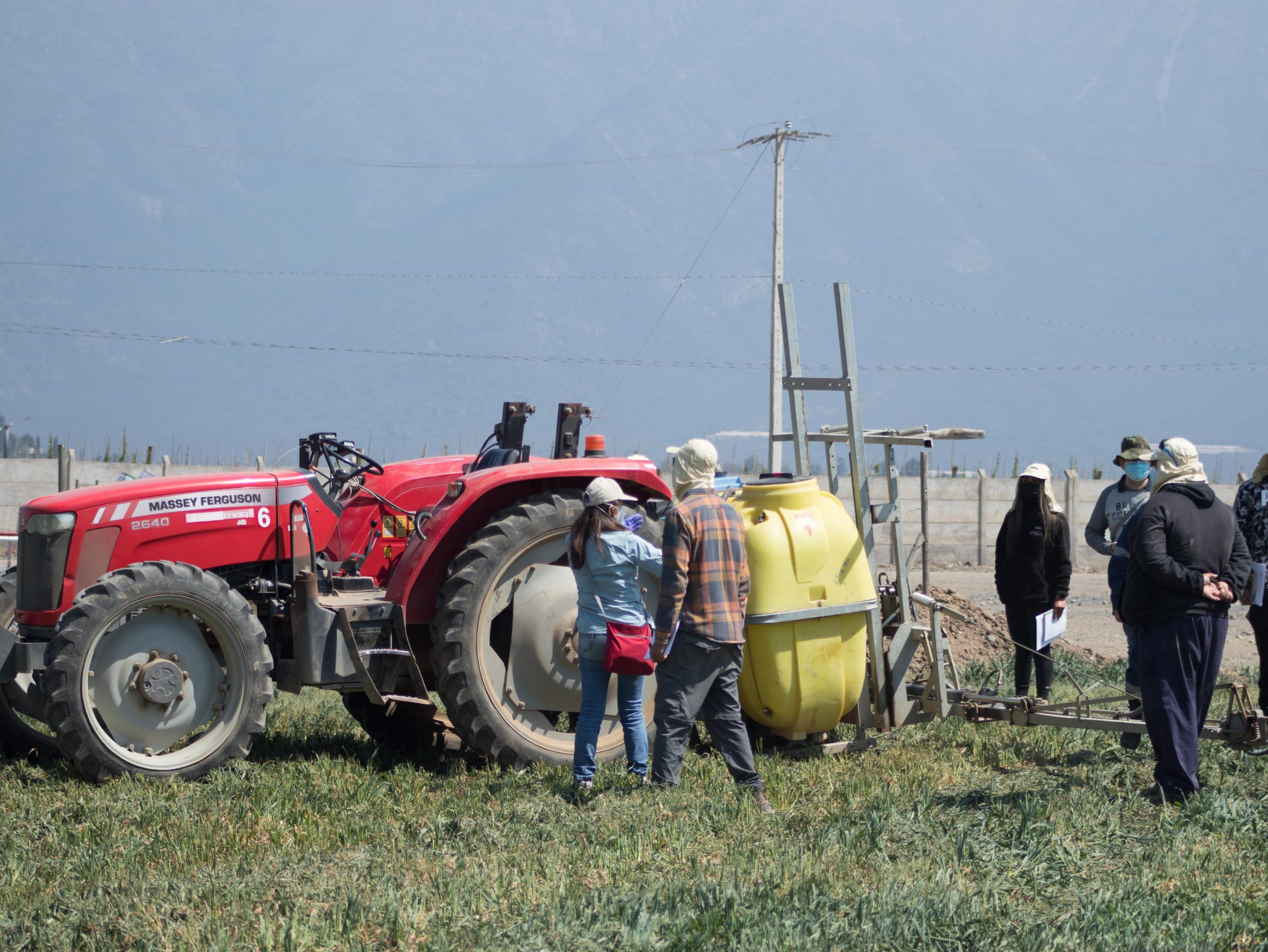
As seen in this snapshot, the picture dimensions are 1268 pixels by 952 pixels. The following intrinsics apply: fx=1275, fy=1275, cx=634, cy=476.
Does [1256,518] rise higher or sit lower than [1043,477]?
lower

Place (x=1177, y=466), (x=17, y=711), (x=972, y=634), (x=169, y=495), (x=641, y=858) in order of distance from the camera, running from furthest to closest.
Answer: (x=972, y=634)
(x=17, y=711)
(x=169, y=495)
(x=1177, y=466)
(x=641, y=858)

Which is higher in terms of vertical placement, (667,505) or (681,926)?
(667,505)

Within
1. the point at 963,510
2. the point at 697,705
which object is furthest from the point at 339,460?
the point at 963,510

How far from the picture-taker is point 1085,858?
184 inches

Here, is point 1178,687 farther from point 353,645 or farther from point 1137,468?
point 353,645

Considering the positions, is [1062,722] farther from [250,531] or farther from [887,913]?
[250,531]

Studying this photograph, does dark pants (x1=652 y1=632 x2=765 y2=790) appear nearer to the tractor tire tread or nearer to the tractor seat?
the tractor tire tread

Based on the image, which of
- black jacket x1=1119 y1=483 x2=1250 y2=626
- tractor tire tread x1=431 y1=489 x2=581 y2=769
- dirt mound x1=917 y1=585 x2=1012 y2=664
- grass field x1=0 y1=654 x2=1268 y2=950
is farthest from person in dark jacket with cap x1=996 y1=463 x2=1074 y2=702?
tractor tire tread x1=431 y1=489 x2=581 y2=769

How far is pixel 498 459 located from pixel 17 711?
9.19 ft

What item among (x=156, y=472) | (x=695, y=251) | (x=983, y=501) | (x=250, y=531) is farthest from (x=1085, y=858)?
(x=695, y=251)

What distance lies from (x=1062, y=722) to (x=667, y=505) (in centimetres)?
220

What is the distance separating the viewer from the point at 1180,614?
5426 mm

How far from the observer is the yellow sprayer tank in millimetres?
6102

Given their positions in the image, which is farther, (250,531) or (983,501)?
(983,501)
